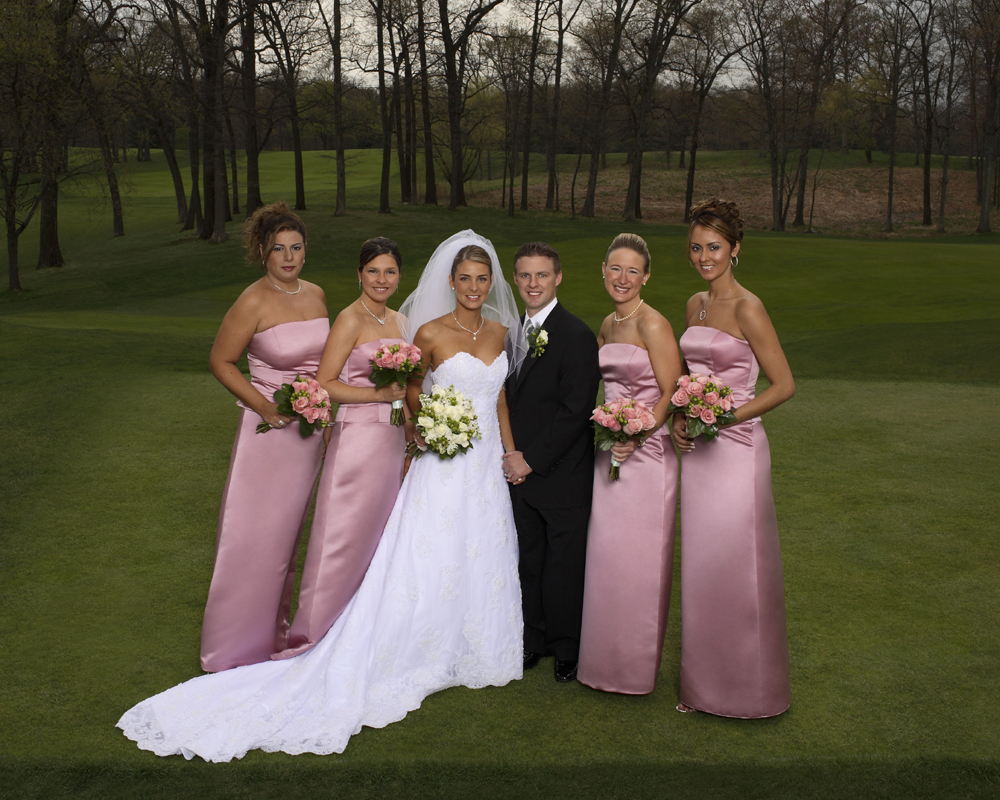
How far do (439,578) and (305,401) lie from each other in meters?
1.29

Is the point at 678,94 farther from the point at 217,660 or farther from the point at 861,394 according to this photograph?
the point at 217,660

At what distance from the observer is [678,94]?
56.2m

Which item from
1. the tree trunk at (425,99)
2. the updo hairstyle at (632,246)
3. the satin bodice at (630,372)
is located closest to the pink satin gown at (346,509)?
the satin bodice at (630,372)

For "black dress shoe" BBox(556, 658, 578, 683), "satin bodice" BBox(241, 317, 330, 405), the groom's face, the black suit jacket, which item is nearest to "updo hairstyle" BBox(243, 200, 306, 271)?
"satin bodice" BBox(241, 317, 330, 405)

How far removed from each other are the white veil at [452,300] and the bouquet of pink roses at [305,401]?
2.21 feet

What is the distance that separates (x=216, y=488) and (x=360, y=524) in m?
3.76

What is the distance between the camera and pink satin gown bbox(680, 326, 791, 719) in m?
4.64

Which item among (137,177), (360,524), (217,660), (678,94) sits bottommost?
(217,660)

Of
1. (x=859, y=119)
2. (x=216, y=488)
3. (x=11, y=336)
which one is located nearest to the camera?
(x=216, y=488)

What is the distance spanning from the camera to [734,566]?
466 cm

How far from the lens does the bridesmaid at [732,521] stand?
15.2 ft

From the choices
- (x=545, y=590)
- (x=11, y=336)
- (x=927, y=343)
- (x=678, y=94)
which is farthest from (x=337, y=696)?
(x=678, y=94)

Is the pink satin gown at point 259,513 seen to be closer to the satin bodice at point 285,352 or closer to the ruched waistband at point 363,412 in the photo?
the satin bodice at point 285,352

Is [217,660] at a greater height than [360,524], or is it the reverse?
[360,524]
